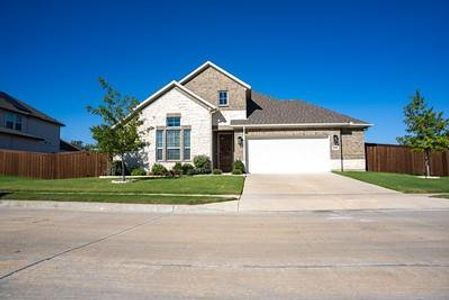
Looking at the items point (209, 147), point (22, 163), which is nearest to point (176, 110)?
point (209, 147)

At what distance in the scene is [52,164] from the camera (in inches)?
1110

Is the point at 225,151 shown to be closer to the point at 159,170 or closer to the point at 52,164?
the point at 159,170

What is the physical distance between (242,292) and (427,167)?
23.0 m

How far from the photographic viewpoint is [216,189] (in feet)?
55.4

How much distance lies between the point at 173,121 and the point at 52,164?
9831 millimetres

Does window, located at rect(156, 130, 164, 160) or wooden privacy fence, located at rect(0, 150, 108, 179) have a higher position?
window, located at rect(156, 130, 164, 160)

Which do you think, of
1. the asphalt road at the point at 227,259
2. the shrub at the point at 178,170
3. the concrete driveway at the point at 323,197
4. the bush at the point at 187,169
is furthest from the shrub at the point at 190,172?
the asphalt road at the point at 227,259

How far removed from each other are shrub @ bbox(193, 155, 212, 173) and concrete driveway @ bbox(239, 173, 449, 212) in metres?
4.86

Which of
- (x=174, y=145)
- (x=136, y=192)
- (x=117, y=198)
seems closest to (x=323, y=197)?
(x=136, y=192)

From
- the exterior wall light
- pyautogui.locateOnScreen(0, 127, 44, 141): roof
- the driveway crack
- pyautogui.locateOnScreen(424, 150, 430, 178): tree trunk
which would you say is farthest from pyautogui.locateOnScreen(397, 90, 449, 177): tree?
pyautogui.locateOnScreen(0, 127, 44, 141): roof

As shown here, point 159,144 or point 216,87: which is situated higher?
point 216,87

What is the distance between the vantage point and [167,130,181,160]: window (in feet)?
84.4

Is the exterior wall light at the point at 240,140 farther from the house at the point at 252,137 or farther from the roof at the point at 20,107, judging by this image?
the roof at the point at 20,107

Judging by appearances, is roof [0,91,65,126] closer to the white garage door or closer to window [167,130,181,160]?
window [167,130,181,160]
